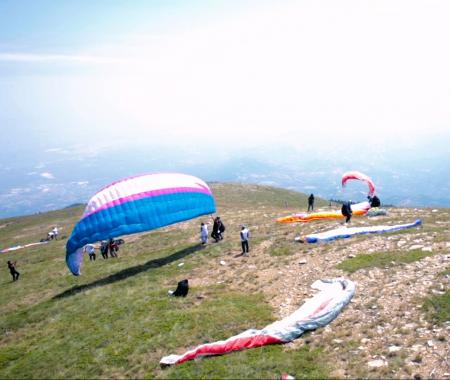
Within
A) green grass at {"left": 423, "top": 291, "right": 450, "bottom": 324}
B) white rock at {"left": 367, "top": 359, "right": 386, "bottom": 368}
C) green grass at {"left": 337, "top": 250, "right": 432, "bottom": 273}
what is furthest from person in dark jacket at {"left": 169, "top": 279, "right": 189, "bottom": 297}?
green grass at {"left": 423, "top": 291, "right": 450, "bottom": 324}

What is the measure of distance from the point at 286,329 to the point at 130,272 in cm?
1569

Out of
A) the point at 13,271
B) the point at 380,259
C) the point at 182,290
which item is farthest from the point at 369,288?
the point at 13,271

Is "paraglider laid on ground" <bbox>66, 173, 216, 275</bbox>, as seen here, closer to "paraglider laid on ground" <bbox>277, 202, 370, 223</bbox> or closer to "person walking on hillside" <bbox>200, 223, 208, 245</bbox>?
"person walking on hillside" <bbox>200, 223, 208, 245</bbox>

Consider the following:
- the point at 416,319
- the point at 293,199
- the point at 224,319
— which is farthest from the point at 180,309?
the point at 293,199

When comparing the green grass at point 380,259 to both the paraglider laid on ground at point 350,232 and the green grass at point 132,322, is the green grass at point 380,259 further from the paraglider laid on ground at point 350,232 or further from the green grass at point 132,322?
the green grass at point 132,322

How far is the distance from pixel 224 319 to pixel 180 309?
2948 mm

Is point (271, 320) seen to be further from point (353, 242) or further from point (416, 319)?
point (353, 242)

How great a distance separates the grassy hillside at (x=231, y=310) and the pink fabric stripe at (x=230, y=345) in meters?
0.27

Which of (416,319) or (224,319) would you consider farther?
(224,319)

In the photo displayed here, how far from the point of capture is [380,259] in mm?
19844

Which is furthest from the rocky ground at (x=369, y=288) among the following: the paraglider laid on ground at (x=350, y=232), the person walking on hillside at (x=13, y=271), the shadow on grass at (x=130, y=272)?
the person walking on hillside at (x=13, y=271)

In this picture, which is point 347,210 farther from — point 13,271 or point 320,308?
point 13,271

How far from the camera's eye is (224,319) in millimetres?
16156

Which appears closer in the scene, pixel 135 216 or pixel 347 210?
pixel 135 216
